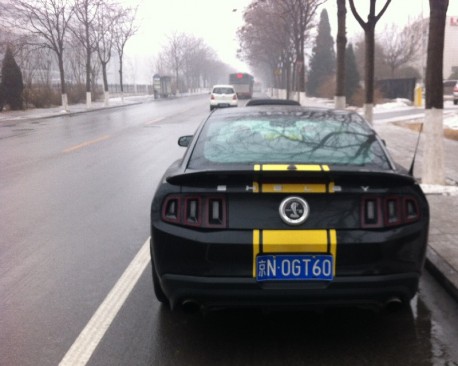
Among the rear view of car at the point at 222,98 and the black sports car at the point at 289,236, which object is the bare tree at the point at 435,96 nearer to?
the black sports car at the point at 289,236

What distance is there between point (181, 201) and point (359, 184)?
108cm

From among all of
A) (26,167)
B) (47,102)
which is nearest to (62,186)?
(26,167)

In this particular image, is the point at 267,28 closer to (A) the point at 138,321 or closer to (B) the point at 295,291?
(A) the point at 138,321

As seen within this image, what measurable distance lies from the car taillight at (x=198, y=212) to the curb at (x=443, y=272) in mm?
2130

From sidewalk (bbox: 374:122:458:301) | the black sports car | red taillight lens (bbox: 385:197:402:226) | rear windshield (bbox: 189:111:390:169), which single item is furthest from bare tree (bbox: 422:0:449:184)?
red taillight lens (bbox: 385:197:402:226)

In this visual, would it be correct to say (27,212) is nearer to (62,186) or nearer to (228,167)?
(62,186)

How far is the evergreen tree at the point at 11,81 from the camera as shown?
118 ft

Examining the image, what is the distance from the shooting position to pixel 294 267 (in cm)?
313

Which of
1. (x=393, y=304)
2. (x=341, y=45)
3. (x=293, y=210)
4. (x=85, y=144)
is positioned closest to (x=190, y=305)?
(x=293, y=210)

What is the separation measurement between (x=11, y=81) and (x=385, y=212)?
37.1 metres

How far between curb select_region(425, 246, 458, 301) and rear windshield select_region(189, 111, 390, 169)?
1280mm

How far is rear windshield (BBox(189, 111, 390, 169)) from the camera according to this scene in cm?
365

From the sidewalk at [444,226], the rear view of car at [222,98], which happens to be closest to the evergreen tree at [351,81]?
the rear view of car at [222,98]

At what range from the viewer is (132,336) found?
3564 millimetres
